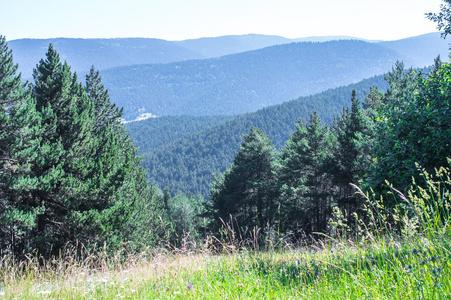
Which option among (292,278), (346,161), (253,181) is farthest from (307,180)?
(292,278)

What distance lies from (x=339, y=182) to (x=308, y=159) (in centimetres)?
380

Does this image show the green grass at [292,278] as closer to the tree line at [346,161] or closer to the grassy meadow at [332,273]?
the grassy meadow at [332,273]

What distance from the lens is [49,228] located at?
15984 mm

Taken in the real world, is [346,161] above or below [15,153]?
below

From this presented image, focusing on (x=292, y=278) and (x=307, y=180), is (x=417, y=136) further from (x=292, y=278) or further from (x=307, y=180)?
(x=307, y=180)

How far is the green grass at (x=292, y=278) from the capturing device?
2.27 metres

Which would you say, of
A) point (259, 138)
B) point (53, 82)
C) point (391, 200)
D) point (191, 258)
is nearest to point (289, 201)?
point (259, 138)

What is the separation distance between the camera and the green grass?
2.27 m

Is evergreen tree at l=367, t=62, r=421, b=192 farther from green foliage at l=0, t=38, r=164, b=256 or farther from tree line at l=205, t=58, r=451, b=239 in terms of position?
green foliage at l=0, t=38, r=164, b=256

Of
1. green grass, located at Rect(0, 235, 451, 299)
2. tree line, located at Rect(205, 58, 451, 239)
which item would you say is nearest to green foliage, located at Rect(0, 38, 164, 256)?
tree line, located at Rect(205, 58, 451, 239)

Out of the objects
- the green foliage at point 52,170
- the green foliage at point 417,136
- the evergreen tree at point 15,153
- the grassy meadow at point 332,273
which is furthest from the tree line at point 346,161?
the evergreen tree at point 15,153

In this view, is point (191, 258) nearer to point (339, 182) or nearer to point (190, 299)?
point (190, 299)

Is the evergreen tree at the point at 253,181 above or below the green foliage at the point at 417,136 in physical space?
below

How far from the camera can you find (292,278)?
3465 mm
